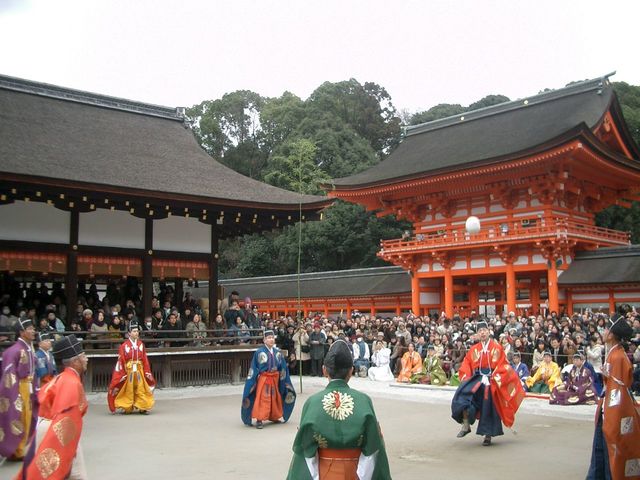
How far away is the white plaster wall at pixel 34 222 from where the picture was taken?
15016mm

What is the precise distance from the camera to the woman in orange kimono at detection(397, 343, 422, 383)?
16969mm

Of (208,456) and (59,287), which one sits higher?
(59,287)

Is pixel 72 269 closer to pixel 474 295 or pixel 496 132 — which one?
pixel 474 295

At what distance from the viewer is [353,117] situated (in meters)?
52.9

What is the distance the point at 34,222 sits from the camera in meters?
15.3

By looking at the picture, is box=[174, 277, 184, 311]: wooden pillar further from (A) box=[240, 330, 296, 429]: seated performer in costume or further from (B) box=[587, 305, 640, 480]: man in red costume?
(B) box=[587, 305, 640, 480]: man in red costume

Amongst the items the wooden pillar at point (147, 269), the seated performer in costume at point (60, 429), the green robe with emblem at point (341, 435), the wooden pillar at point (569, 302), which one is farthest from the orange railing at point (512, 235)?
the green robe with emblem at point (341, 435)

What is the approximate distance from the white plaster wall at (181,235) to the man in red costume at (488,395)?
33.1ft

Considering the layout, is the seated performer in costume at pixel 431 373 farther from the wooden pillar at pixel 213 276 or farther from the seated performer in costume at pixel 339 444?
the seated performer in costume at pixel 339 444

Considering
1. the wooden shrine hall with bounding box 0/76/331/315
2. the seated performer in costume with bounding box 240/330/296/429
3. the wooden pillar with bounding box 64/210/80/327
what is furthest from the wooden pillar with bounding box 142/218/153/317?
the seated performer in costume with bounding box 240/330/296/429

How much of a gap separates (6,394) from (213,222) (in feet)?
34.2

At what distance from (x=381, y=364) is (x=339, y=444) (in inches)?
565

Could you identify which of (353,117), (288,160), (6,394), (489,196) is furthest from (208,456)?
(353,117)

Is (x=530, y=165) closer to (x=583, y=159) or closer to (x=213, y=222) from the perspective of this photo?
(x=583, y=159)
